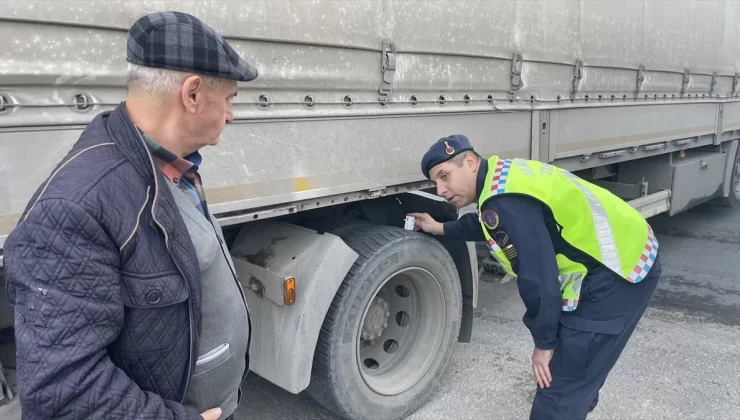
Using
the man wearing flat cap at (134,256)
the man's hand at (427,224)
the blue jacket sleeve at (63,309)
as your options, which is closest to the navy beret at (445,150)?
the man's hand at (427,224)

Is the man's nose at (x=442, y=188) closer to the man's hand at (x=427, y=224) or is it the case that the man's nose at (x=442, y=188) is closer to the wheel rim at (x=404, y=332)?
the man's hand at (x=427, y=224)

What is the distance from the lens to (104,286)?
108 centimetres

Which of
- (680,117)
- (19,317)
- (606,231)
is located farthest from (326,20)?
(680,117)

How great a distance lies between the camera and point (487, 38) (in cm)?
330

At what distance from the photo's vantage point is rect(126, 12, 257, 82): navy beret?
118 centimetres

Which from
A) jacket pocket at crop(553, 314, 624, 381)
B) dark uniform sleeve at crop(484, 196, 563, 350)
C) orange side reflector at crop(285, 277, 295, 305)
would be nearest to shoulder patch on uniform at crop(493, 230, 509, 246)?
dark uniform sleeve at crop(484, 196, 563, 350)

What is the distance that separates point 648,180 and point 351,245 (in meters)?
4.44

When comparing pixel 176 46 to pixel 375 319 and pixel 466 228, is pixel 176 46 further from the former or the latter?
pixel 375 319

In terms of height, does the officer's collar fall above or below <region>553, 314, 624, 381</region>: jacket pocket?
above

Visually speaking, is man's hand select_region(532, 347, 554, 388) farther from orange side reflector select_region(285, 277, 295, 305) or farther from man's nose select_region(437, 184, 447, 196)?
orange side reflector select_region(285, 277, 295, 305)

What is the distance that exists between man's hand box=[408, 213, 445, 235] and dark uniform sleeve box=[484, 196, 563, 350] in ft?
2.68

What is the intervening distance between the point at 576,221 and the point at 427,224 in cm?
96

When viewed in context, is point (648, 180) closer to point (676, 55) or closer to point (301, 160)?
point (676, 55)

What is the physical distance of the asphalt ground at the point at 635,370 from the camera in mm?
3346
